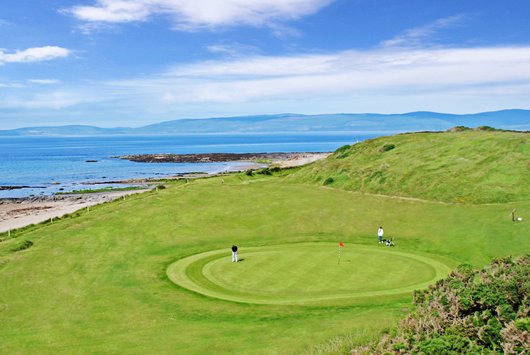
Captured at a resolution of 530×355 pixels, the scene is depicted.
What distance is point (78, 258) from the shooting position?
3391 cm

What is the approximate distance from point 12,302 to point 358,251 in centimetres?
2270

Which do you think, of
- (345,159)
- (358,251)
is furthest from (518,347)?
(345,159)

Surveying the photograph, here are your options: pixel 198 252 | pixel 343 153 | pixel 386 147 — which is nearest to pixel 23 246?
pixel 198 252

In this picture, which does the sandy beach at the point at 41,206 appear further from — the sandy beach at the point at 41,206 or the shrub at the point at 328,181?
the shrub at the point at 328,181

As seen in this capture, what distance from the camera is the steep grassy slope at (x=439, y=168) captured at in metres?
46.1

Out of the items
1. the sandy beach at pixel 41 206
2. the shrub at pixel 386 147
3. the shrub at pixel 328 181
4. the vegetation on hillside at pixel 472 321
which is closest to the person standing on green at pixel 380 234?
the vegetation on hillside at pixel 472 321

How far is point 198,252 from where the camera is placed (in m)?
36.7

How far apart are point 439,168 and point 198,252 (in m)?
31.0

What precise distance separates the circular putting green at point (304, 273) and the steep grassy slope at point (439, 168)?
16.2 metres

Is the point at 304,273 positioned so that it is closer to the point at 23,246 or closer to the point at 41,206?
the point at 23,246

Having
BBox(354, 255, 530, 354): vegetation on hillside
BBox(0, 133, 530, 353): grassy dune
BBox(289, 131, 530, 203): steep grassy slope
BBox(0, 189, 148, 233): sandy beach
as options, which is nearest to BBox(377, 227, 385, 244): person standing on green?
BBox(0, 133, 530, 353): grassy dune

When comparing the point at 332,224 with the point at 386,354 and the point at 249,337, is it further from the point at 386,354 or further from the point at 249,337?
the point at 386,354

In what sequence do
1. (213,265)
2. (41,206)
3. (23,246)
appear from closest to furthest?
(213,265) < (23,246) < (41,206)

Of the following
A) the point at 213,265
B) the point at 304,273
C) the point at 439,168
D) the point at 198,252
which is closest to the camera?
the point at 304,273
